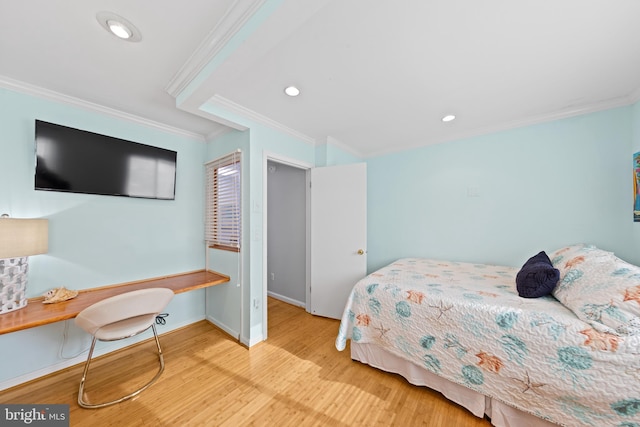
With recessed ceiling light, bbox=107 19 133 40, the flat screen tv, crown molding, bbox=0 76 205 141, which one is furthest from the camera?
the flat screen tv

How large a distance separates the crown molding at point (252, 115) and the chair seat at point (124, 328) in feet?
6.43

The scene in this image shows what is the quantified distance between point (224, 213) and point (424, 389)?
2576 millimetres

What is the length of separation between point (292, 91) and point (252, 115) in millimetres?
620

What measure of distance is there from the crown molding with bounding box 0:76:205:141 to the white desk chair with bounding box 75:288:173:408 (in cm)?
183

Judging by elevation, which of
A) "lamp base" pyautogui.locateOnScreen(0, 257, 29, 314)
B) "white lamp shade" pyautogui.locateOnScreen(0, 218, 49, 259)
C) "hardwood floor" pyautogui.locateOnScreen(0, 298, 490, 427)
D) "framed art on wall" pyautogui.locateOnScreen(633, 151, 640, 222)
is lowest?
"hardwood floor" pyautogui.locateOnScreen(0, 298, 490, 427)

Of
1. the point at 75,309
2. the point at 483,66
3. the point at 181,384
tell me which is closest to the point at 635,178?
the point at 483,66

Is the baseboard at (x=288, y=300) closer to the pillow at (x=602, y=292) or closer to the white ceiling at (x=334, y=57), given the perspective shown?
the white ceiling at (x=334, y=57)

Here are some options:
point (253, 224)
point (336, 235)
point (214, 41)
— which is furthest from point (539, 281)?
point (214, 41)

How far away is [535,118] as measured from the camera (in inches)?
93.4

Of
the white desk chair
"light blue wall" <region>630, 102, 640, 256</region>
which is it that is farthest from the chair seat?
"light blue wall" <region>630, 102, 640, 256</region>

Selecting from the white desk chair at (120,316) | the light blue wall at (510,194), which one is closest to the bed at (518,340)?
the light blue wall at (510,194)

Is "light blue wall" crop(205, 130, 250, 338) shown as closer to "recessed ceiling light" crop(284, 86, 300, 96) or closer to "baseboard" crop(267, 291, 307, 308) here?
"recessed ceiling light" crop(284, 86, 300, 96)

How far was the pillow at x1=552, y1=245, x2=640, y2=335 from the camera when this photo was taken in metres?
1.13

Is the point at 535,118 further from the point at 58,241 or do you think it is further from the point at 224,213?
the point at 58,241
